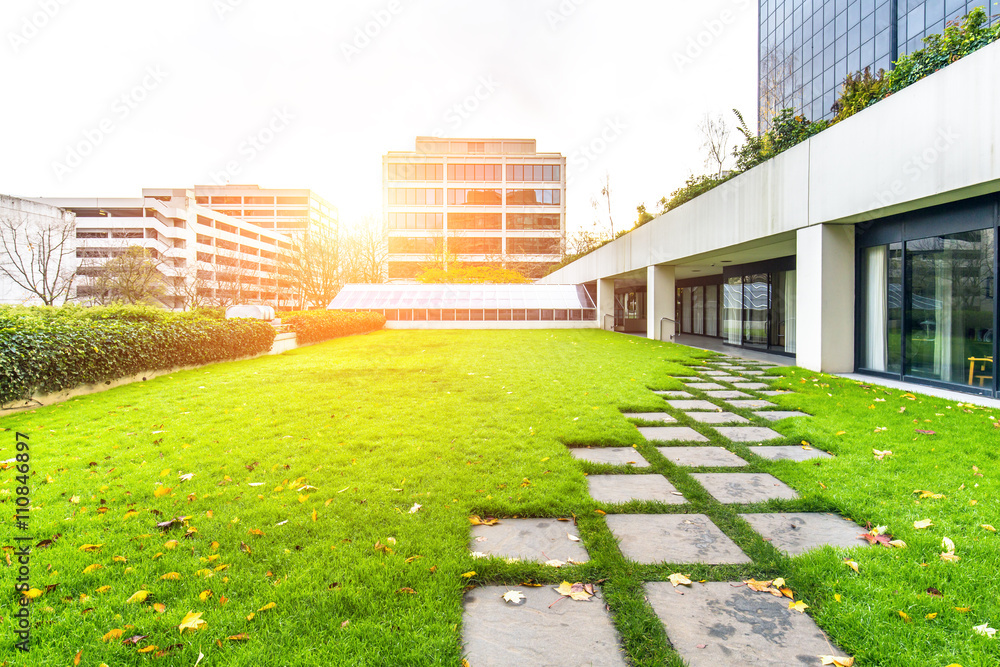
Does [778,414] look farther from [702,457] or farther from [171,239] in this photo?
[171,239]

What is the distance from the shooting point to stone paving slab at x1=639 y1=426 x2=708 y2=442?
15.8 feet

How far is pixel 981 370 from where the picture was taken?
22.6 feet

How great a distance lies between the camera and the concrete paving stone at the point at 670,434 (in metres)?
4.82

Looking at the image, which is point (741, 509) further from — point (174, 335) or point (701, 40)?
point (701, 40)

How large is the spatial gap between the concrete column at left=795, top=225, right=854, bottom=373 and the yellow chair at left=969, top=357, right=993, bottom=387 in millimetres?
2144

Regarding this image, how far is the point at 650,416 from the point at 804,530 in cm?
299

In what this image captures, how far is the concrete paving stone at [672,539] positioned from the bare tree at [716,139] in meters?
24.6

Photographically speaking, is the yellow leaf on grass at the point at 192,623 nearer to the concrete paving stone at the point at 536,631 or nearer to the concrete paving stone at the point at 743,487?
the concrete paving stone at the point at 536,631

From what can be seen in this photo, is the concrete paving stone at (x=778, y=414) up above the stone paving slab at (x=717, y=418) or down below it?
above

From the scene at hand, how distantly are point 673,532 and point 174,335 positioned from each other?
1030 cm

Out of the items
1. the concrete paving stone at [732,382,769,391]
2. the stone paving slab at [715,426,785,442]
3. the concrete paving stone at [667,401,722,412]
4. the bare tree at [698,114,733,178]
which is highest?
the bare tree at [698,114,733,178]

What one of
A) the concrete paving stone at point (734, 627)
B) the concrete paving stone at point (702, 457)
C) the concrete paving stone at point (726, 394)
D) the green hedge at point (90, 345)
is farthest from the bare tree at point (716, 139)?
the concrete paving stone at point (734, 627)

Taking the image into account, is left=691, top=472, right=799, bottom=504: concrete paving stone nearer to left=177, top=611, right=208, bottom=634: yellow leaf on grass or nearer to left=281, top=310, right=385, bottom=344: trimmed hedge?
left=177, top=611, right=208, bottom=634: yellow leaf on grass

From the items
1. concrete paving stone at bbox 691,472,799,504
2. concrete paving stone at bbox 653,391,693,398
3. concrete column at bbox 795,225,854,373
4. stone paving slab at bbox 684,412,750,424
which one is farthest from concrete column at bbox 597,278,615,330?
concrete paving stone at bbox 691,472,799,504
